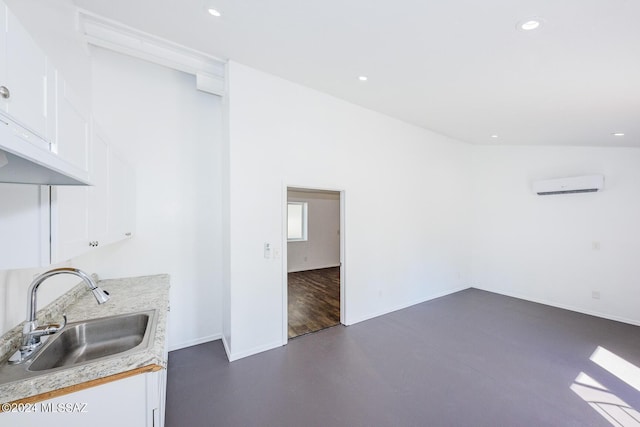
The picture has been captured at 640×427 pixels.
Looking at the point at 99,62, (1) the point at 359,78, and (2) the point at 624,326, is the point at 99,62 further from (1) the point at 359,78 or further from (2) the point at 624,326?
(2) the point at 624,326

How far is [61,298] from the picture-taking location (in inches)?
74.8

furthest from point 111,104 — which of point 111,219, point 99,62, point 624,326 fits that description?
point 624,326

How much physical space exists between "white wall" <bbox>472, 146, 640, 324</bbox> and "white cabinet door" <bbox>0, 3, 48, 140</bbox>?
21.2 ft

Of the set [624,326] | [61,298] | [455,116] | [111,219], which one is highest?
[455,116]

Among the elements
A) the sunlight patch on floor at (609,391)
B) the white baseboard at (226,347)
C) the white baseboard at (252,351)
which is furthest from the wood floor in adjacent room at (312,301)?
the sunlight patch on floor at (609,391)

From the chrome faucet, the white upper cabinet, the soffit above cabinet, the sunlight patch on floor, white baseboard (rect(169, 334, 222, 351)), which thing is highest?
the soffit above cabinet

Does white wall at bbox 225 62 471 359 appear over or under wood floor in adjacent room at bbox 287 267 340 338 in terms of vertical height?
over

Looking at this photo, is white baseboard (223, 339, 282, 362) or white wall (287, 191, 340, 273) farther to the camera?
white wall (287, 191, 340, 273)

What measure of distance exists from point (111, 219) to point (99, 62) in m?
1.90

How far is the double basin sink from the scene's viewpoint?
1372mm

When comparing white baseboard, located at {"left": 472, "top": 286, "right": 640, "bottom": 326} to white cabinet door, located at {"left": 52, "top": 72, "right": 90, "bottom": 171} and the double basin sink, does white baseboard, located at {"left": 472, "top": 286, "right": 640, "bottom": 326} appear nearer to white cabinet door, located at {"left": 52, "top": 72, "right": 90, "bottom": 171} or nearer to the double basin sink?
the double basin sink

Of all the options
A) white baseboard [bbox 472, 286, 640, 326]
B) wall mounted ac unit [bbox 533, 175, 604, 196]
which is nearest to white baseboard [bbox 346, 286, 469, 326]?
white baseboard [bbox 472, 286, 640, 326]

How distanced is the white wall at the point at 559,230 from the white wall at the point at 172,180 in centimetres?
541

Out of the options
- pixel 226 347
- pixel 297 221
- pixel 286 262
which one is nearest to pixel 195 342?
pixel 226 347
